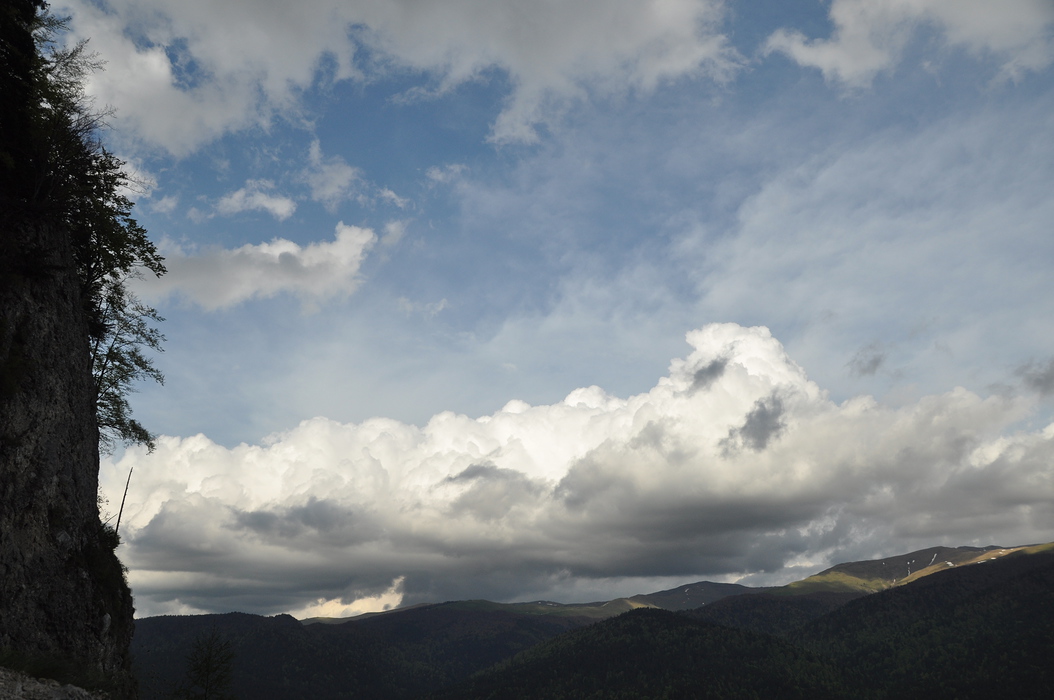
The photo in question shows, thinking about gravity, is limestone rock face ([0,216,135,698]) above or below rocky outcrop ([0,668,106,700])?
above

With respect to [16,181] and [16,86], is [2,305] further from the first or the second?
[16,86]

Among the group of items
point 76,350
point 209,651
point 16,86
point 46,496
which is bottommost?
point 209,651

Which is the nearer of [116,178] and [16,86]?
[16,86]

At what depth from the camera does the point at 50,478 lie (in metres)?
35.4

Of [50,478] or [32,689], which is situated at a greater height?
[50,478]

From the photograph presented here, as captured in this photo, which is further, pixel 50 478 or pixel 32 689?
pixel 50 478

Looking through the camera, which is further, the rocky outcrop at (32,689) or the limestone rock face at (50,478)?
the limestone rock face at (50,478)

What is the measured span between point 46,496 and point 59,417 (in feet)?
14.7

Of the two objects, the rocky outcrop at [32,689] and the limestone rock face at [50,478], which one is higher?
the limestone rock face at [50,478]

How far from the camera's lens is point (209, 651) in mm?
67125

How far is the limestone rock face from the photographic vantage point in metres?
31.9

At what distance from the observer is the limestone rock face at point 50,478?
31.9m

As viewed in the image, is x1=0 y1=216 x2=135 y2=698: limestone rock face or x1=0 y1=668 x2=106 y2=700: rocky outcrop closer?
x1=0 y1=668 x2=106 y2=700: rocky outcrop

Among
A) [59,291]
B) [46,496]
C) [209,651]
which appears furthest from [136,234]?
[209,651]
